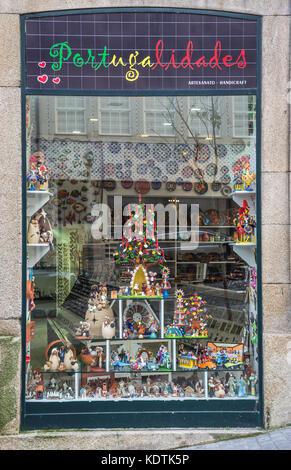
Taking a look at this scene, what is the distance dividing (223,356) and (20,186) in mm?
3066

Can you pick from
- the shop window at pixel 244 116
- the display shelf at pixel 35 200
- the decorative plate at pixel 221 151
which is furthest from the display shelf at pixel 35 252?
the shop window at pixel 244 116

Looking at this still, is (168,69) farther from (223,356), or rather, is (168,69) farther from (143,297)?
(223,356)

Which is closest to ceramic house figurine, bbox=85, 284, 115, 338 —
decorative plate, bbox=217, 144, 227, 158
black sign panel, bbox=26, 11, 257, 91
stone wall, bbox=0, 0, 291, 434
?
stone wall, bbox=0, 0, 291, 434

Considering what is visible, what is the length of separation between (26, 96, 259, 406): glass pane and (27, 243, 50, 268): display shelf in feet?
0.08

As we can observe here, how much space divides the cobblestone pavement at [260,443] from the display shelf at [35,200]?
315 cm

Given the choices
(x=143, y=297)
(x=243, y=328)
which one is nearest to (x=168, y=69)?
(x=143, y=297)

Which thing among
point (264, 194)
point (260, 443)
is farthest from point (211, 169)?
point (260, 443)

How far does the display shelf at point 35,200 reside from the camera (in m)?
6.09

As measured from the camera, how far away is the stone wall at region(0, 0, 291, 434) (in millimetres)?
5793

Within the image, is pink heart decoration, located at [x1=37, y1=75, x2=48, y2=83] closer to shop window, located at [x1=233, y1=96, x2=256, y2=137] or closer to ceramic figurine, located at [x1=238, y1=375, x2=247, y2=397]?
shop window, located at [x1=233, y1=96, x2=256, y2=137]

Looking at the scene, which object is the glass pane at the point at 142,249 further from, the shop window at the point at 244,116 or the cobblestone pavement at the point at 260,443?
the cobblestone pavement at the point at 260,443

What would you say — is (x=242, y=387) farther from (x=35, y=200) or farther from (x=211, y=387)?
(x=35, y=200)

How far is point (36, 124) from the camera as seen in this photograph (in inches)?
244

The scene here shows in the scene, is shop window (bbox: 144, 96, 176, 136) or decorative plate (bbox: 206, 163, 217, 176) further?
decorative plate (bbox: 206, 163, 217, 176)
